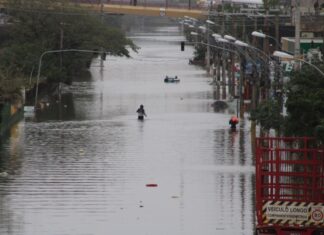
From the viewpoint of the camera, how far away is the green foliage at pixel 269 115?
46594 mm

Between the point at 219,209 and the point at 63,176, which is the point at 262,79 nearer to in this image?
the point at 63,176

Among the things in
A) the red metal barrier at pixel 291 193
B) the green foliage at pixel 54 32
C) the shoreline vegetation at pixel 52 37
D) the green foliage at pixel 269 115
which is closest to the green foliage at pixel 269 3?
the shoreline vegetation at pixel 52 37

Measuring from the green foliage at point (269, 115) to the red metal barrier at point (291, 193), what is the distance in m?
16.5

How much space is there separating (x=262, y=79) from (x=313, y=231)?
150 feet

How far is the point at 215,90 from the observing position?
9744cm

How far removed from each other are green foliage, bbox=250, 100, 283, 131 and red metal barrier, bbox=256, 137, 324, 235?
16478 mm

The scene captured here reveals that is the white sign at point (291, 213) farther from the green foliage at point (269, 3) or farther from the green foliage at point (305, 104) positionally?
the green foliage at point (269, 3)

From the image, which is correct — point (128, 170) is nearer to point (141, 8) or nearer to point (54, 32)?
point (54, 32)

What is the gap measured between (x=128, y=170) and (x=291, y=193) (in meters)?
19.3

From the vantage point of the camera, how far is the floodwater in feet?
112

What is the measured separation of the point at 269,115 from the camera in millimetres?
47562

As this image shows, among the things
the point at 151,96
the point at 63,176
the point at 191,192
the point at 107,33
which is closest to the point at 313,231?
the point at 191,192

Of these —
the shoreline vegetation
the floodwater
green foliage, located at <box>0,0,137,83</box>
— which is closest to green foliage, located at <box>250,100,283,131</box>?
the floodwater

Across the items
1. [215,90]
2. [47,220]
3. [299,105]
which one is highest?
[299,105]
